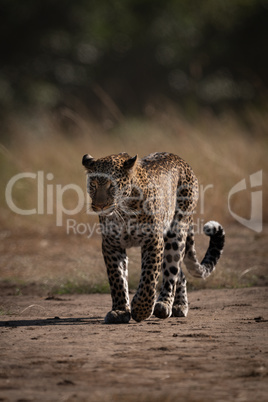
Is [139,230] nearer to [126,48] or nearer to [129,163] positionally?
[129,163]

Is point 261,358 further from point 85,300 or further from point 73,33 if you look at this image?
point 73,33

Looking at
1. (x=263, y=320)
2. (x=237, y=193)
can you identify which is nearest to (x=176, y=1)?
(x=237, y=193)

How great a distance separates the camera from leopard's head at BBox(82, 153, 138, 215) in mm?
5578

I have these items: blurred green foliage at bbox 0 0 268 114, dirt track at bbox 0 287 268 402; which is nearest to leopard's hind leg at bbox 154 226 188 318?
dirt track at bbox 0 287 268 402

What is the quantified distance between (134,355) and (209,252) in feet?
8.44

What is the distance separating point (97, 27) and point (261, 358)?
22.8 metres

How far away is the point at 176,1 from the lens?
88.4 feet

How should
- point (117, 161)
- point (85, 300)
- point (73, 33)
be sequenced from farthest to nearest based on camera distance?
point (73, 33)
point (85, 300)
point (117, 161)

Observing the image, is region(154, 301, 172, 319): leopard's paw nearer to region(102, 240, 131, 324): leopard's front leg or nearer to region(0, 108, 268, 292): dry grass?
region(102, 240, 131, 324): leopard's front leg

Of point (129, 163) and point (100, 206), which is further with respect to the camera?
point (129, 163)

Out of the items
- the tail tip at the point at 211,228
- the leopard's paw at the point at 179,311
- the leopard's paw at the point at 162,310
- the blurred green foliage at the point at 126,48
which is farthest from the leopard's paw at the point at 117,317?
the blurred green foliage at the point at 126,48

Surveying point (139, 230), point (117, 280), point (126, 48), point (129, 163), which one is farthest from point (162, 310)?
point (126, 48)

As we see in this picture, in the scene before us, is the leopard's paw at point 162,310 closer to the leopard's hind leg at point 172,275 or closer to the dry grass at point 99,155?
the leopard's hind leg at point 172,275

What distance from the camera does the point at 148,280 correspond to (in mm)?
5859
